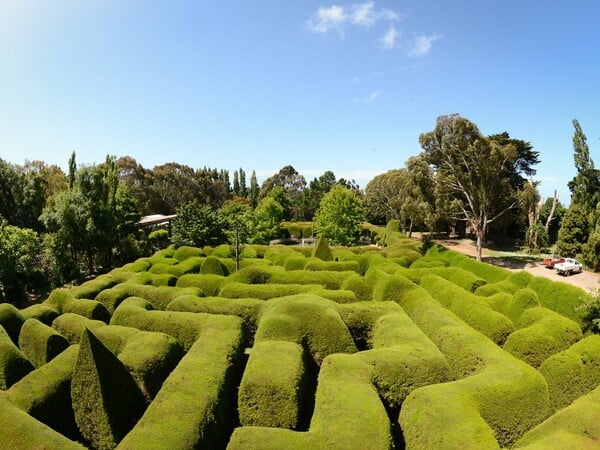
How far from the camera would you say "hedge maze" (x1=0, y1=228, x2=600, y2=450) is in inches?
298

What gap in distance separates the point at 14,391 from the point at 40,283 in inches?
842

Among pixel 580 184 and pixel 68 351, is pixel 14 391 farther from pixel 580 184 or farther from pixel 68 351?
pixel 580 184

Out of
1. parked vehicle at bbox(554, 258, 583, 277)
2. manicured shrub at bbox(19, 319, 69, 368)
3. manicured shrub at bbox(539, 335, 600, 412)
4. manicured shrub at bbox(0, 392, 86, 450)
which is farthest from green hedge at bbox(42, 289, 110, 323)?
parked vehicle at bbox(554, 258, 583, 277)

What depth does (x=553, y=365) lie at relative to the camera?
35.7ft

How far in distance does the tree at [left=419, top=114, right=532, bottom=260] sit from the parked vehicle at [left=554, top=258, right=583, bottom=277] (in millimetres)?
6504

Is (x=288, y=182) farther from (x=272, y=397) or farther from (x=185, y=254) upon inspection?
(x=272, y=397)

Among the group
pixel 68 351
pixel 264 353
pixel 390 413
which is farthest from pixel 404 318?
pixel 68 351

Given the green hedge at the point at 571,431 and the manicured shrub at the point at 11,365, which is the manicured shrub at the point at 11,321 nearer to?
the manicured shrub at the point at 11,365

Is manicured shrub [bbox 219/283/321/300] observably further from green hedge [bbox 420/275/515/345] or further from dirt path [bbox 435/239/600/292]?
dirt path [bbox 435/239/600/292]

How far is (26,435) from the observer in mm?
7648

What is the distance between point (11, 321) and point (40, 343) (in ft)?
10.8

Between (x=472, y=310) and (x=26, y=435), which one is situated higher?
(x=472, y=310)

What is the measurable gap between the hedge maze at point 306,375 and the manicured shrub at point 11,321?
5 cm

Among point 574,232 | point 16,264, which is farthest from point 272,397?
point 574,232
